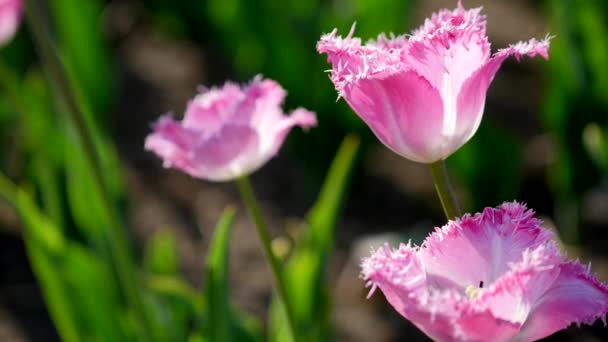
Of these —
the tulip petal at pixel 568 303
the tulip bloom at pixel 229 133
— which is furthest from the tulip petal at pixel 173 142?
the tulip petal at pixel 568 303

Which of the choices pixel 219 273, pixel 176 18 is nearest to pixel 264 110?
pixel 219 273

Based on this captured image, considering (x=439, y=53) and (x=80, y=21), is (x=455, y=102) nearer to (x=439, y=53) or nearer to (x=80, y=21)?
(x=439, y=53)

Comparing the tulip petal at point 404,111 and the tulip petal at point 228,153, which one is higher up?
the tulip petal at point 228,153

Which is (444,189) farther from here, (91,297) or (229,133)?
(91,297)

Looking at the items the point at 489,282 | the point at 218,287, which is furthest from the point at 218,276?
the point at 489,282

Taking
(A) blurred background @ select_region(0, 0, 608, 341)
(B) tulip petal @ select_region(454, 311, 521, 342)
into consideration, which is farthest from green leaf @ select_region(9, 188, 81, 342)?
(B) tulip petal @ select_region(454, 311, 521, 342)

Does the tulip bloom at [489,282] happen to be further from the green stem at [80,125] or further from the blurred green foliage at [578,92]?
the blurred green foliage at [578,92]
